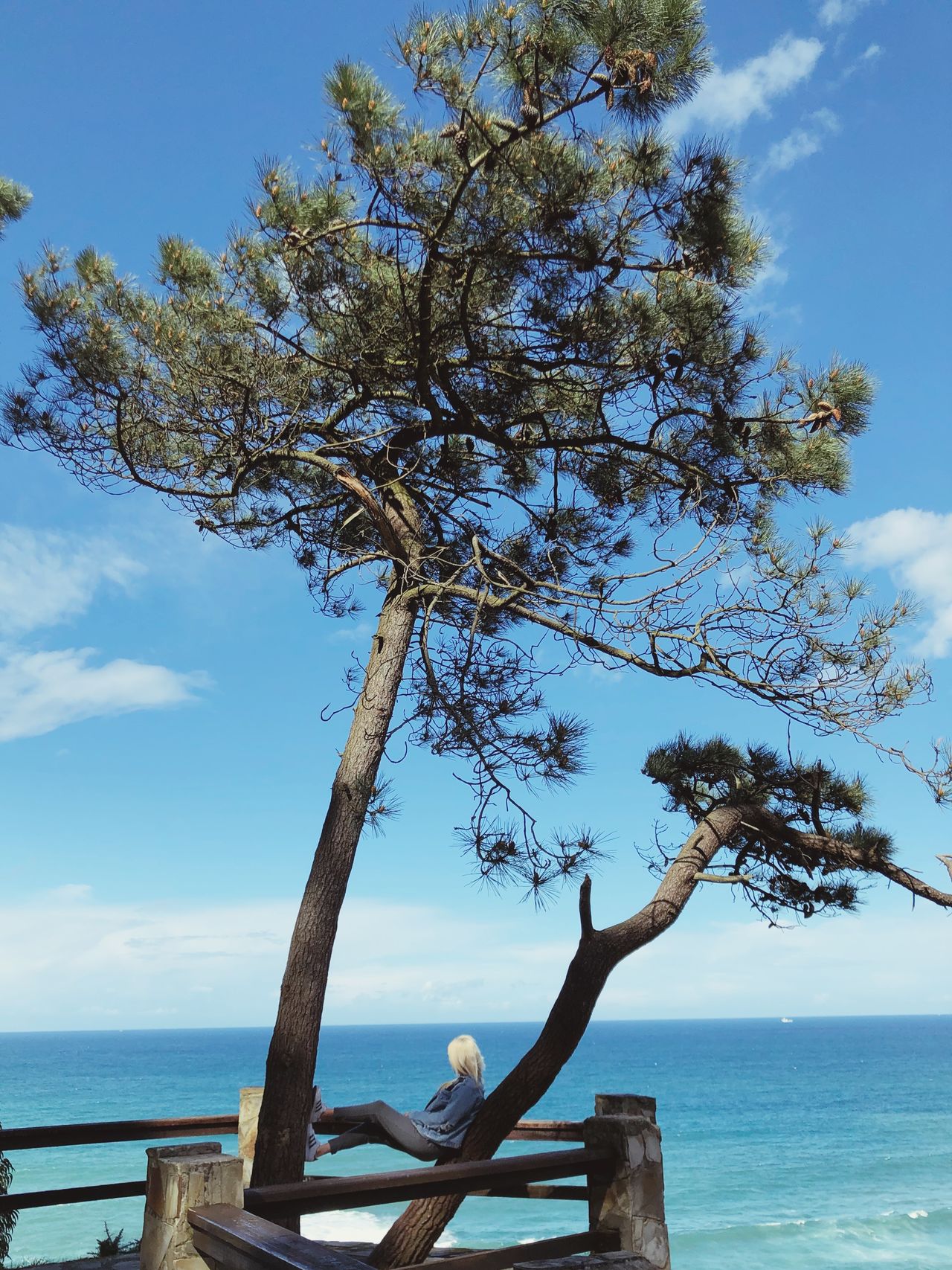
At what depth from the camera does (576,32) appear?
3072 mm

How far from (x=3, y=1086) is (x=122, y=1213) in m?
32.3

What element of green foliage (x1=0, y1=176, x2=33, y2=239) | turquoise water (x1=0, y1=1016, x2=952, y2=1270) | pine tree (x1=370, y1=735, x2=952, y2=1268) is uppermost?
green foliage (x1=0, y1=176, x2=33, y2=239)

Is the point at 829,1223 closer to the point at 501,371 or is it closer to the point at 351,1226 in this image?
the point at 351,1226

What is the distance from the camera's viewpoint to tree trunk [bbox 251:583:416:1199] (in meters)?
3.43

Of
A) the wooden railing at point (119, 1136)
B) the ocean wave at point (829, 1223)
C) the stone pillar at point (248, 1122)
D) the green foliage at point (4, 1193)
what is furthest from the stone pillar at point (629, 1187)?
the ocean wave at point (829, 1223)

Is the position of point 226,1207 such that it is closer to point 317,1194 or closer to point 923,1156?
point 317,1194

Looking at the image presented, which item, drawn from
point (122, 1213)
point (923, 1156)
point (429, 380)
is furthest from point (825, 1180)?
point (429, 380)

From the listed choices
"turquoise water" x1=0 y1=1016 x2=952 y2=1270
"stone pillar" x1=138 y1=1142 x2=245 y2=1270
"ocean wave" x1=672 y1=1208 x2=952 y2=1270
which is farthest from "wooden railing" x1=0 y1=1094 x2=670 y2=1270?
"ocean wave" x1=672 y1=1208 x2=952 y2=1270

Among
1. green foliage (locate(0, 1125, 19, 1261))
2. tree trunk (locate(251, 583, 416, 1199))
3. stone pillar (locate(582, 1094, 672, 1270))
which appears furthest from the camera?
green foliage (locate(0, 1125, 19, 1261))

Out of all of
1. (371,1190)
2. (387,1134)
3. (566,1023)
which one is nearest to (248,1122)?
(387,1134)

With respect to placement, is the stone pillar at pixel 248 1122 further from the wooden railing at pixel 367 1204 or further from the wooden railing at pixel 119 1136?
the wooden railing at pixel 367 1204

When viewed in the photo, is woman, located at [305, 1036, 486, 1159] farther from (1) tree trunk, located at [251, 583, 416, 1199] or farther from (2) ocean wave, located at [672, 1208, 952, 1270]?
(2) ocean wave, located at [672, 1208, 952, 1270]

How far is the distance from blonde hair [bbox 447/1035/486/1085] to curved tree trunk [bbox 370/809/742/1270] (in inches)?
4.2

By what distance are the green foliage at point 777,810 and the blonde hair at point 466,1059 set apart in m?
1.55
